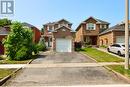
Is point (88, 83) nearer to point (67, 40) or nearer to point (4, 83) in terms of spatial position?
point (4, 83)

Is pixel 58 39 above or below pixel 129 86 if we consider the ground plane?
above

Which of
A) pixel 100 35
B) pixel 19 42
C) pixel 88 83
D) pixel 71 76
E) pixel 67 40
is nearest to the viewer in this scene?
pixel 88 83

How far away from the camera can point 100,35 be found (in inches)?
1988

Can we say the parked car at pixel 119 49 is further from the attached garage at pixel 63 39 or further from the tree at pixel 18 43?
the tree at pixel 18 43

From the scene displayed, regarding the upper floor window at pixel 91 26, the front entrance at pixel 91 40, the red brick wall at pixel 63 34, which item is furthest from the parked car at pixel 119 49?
the front entrance at pixel 91 40

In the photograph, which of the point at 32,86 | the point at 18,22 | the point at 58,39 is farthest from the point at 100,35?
the point at 32,86

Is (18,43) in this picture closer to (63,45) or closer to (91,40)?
(63,45)

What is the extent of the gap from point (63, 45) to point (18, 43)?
13.4 metres

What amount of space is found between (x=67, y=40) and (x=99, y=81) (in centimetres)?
2665

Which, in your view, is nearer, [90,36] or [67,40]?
[67,40]

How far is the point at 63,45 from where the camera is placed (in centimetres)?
4059

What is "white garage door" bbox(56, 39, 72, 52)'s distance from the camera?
40469 mm

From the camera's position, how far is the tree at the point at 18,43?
2699 centimetres

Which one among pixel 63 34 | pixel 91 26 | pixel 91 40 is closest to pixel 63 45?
pixel 63 34
